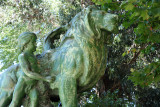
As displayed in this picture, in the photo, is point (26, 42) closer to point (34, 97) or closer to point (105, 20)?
point (34, 97)

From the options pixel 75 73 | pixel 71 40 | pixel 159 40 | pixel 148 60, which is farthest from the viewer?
pixel 148 60

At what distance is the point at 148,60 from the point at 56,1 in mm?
4082

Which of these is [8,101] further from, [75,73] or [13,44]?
[13,44]

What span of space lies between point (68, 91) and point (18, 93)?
0.61 m

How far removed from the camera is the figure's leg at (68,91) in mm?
2363

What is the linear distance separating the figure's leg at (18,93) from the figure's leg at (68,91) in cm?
47

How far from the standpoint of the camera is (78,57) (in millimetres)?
2445

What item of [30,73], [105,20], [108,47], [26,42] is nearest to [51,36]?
[26,42]

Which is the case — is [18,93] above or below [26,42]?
below

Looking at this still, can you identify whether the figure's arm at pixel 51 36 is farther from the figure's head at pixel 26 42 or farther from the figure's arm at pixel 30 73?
the figure's arm at pixel 30 73

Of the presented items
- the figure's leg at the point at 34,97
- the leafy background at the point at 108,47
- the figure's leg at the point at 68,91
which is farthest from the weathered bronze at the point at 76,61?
the leafy background at the point at 108,47

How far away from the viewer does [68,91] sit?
93.4 inches

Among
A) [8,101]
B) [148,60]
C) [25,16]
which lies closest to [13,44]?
[25,16]

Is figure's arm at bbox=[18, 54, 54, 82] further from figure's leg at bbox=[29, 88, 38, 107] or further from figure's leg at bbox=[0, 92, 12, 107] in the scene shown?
figure's leg at bbox=[0, 92, 12, 107]
